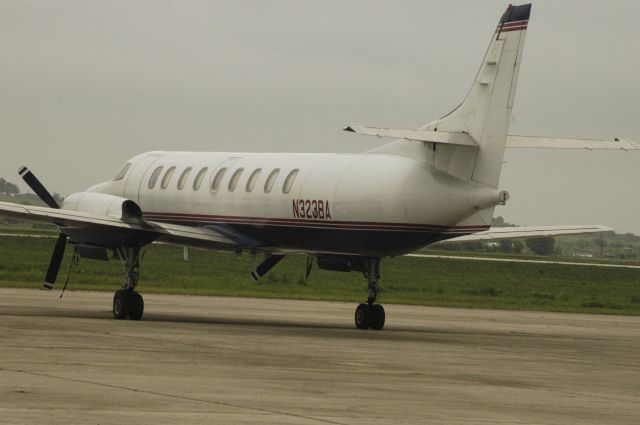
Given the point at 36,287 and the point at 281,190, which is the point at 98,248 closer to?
the point at 281,190

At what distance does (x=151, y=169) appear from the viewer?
32.9m

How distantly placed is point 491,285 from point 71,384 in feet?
160

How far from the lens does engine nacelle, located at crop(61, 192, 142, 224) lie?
28.1 meters

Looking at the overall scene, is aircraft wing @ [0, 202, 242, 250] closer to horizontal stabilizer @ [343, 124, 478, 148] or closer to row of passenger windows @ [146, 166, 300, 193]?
row of passenger windows @ [146, 166, 300, 193]

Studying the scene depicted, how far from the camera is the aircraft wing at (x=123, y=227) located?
2717cm

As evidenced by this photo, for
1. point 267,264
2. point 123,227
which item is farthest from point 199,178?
point 123,227

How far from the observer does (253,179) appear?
3000 cm

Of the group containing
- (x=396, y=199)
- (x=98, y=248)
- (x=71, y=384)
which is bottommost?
(x=71, y=384)

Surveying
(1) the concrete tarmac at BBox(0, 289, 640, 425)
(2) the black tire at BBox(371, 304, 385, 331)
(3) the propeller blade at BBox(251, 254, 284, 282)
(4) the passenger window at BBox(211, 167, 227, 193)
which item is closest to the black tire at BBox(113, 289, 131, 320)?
(1) the concrete tarmac at BBox(0, 289, 640, 425)

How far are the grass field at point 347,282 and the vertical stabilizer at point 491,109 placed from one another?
19.2 m

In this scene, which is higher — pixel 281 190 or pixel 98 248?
pixel 281 190

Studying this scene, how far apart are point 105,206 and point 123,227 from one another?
1.16m

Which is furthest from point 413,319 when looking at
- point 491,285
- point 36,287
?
point 491,285

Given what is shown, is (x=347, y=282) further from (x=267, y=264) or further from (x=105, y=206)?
(x=105, y=206)
